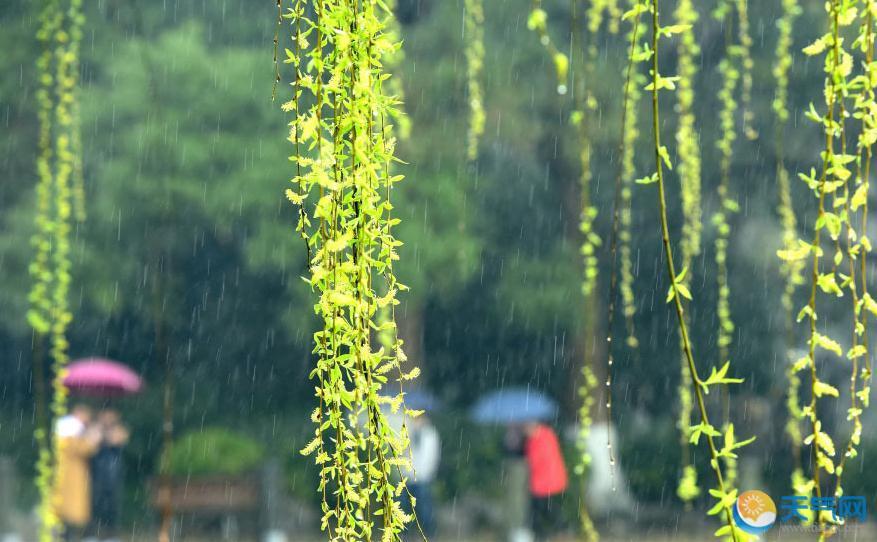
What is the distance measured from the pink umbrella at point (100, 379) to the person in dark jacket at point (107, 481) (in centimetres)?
143

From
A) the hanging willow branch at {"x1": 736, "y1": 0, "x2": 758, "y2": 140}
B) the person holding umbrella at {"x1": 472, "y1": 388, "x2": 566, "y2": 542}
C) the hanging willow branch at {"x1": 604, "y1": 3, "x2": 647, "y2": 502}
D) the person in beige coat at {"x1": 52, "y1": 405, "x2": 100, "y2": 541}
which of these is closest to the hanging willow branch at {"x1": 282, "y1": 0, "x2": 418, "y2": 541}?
the hanging willow branch at {"x1": 604, "y1": 3, "x2": 647, "y2": 502}

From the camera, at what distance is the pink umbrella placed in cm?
978

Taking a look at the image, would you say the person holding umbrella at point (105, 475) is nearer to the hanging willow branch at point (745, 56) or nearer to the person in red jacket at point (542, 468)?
the person in red jacket at point (542, 468)

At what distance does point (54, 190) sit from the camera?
9.59 metres

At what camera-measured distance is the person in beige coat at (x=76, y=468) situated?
8133 millimetres

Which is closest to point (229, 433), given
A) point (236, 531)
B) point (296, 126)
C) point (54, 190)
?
point (236, 531)

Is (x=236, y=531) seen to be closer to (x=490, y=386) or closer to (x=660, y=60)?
(x=490, y=386)

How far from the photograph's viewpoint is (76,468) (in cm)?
834

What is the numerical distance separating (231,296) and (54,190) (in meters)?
2.42

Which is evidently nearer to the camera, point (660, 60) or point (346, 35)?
point (346, 35)

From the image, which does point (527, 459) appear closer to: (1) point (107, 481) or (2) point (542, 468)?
(2) point (542, 468)

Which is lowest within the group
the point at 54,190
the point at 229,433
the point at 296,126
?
the point at 229,433

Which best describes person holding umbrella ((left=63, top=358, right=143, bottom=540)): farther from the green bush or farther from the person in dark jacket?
the green bush

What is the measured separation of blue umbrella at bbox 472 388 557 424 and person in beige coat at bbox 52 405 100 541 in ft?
9.74
